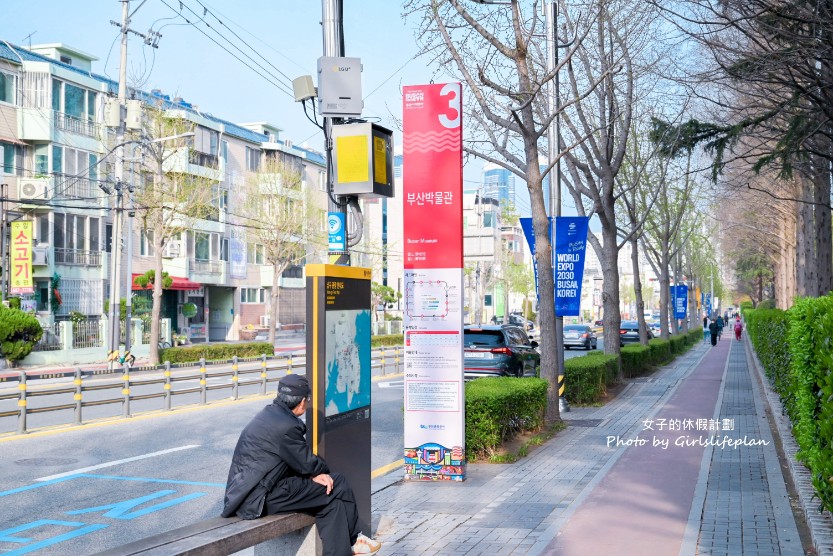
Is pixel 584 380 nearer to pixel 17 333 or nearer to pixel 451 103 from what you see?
pixel 451 103

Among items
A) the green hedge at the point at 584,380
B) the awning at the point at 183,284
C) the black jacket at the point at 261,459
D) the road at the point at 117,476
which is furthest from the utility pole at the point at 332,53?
the awning at the point at 183,284

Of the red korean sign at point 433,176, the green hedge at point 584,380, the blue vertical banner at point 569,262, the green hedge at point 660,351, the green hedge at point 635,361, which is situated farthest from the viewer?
the green hedge at point 660,351

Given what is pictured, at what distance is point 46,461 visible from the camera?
12359 mm

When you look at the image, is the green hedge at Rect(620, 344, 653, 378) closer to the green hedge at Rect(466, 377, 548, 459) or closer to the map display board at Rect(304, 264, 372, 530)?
the green hedge at Rect(466, 377, 548, 459)

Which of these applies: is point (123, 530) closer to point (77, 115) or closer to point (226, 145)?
point (77, 115)

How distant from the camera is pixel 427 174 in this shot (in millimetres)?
10516

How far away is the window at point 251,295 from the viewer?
60000 millimetres

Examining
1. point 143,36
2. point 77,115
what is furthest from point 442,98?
point 77,115

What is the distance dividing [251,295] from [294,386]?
2185 inches

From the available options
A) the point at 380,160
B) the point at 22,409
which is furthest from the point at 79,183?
the point at 380,160

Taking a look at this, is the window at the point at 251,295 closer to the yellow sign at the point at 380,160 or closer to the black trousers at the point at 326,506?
the yellow sign at the point at 380,160

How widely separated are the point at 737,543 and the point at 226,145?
170 ft

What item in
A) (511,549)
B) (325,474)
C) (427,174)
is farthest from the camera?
(427,174)

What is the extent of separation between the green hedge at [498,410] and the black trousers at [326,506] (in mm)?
4596
